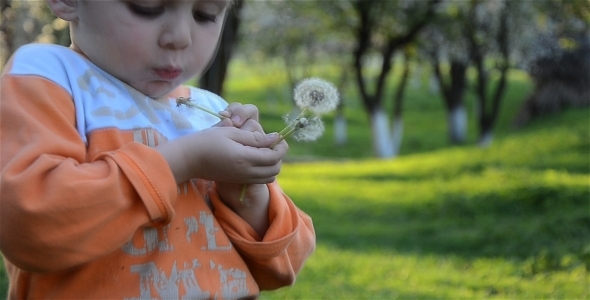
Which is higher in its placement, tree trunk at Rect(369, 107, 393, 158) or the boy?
the boy

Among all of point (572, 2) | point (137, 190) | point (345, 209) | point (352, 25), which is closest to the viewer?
point (137, 190)

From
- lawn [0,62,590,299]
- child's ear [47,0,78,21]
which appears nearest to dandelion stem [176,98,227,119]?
child's ear [47,0,78,21]

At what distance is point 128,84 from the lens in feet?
5.31

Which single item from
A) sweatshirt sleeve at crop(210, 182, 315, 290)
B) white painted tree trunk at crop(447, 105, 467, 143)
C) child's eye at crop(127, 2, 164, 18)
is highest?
child's eye at crop(127, 2, 164, 18)

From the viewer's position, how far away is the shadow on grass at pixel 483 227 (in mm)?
7262

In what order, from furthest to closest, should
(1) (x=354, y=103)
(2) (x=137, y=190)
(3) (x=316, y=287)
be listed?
(1) (x=354, y=103) < (3) (x=316, y=287) < (2) (x=137, y=190)

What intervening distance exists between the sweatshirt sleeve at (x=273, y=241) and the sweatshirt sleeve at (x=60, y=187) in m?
0.25

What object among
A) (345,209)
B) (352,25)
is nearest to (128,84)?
(345,209)

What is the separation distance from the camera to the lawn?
19.3 feet

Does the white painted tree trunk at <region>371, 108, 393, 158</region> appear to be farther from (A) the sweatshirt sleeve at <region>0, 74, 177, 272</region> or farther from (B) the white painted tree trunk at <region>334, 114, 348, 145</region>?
(A) the sweatshirt sleeve at <region>0, 74, 177, 272</region>

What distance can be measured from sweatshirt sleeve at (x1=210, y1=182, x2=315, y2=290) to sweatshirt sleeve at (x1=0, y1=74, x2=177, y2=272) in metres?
0.25

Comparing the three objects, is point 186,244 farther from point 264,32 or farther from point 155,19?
point 264,32

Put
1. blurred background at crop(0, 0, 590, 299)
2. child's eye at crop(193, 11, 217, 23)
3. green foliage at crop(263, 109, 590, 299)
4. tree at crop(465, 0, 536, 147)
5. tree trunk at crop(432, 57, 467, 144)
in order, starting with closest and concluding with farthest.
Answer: child's eye at crop(193, 11, 217, 23)
green foliage at crop(263, 109, 590, 299)
blurred background at crop(0, 0, 590, 299)
tree at crop(465, 0, 536, 147)
tree trunk at crop(432, 57, 467, 144)

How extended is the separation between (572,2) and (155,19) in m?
8.15
